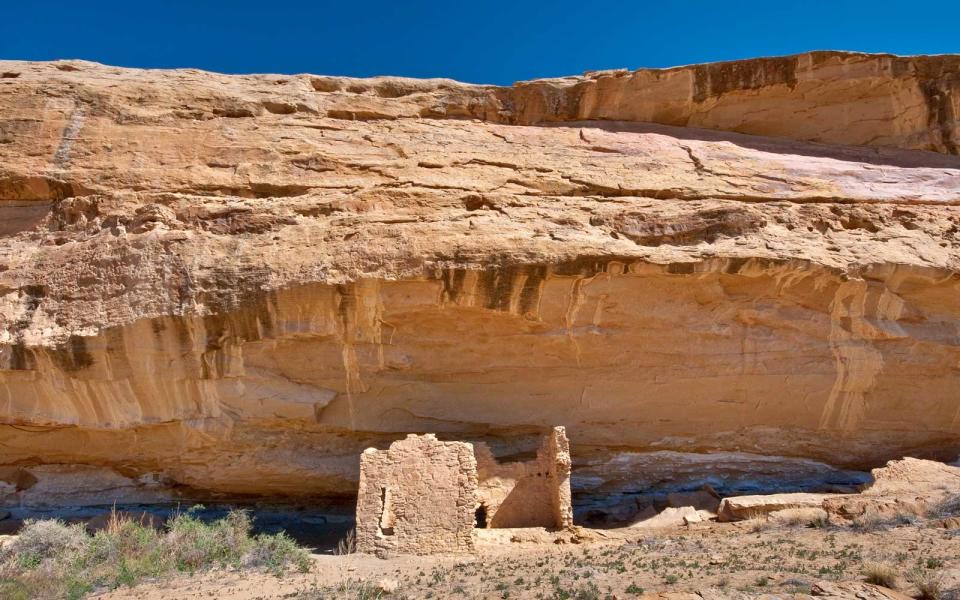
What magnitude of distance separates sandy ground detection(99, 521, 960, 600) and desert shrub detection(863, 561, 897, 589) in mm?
66

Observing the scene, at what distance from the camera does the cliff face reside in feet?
31.4

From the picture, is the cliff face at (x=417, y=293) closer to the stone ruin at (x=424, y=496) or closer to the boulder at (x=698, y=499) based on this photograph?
the boulder at (x=698, y=499)

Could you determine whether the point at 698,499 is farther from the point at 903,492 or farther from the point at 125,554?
the point at 125,554

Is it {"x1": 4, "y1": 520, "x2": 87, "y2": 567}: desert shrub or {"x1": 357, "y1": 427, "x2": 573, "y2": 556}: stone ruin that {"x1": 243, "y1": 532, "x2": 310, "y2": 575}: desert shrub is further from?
{"x1": 4, "y1": 520, "x2": 87, "y2": 567}: desert shrub

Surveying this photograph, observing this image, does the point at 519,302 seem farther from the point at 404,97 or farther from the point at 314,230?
the point at 404,97

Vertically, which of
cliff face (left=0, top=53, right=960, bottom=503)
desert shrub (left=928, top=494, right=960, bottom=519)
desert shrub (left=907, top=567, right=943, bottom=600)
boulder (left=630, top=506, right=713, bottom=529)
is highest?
cliff face (left=0, top=53, right=960, bottom=503)

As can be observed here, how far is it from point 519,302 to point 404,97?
418cm

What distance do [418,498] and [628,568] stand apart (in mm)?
2642

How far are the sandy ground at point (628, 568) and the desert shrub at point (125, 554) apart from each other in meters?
0.38

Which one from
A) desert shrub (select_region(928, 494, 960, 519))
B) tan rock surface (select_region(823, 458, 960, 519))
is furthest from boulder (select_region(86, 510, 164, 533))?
desert shrub (select_region(928, 494, 960, 519))

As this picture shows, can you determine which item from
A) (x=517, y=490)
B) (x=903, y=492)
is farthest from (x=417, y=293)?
(x=903, y=492)

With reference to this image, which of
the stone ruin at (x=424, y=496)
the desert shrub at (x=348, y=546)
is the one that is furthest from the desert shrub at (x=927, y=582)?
the desert shrub at (x=348, y=546)

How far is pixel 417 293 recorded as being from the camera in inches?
382

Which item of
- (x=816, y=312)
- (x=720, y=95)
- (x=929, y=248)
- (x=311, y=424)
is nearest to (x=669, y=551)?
(x=816, y=312)
